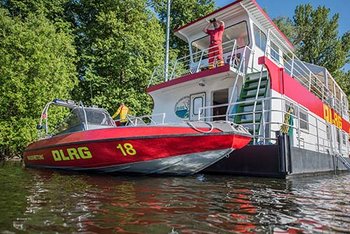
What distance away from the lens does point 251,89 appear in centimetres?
892

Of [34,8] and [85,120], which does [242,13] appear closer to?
[85,120]

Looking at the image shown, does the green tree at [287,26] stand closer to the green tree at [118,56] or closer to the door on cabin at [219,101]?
the green tree at [118,56]

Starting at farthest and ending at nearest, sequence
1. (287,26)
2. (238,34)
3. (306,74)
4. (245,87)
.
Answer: (287,26), (238,34), (306,74), (245,87)

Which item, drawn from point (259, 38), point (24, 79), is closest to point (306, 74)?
point (259, 38)

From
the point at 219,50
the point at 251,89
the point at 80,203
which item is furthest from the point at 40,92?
the point at 80,203

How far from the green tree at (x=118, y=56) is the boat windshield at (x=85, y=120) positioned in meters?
10.7

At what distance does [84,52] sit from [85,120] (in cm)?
1482

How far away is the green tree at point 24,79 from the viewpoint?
592 inches

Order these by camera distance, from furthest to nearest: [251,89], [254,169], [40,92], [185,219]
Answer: [40,92]
[251,89]
[254,169]
[185,219]

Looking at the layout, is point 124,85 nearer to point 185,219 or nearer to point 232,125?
point 232,125

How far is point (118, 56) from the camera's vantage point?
66.6 ft

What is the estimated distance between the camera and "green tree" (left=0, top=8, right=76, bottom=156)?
49.3 feet

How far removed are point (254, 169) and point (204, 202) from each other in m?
3.68

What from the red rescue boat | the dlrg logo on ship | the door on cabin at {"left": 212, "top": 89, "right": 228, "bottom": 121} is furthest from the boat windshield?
the door on cabin at {"left": 212, "top": 89, "right": 228, "bottom": 121}
